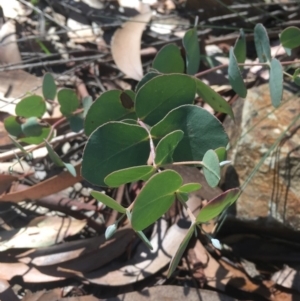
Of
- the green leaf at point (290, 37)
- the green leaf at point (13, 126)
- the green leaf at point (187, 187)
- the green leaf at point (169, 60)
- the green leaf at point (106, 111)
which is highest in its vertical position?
the green leaf at point (290, 37)

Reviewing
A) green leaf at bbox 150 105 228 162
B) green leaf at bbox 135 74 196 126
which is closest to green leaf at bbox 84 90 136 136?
green leaf at bbox 135 74 196 126

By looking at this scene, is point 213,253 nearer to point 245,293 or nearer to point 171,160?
point 245,293

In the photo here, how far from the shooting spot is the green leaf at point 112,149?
1.27 m

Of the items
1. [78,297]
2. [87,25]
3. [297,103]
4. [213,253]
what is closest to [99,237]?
[78,297]

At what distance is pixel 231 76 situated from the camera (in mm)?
1513

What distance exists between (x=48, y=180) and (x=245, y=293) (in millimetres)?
716

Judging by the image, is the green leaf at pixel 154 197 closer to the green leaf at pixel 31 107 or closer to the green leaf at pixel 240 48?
the green leaf at pixel 240 48

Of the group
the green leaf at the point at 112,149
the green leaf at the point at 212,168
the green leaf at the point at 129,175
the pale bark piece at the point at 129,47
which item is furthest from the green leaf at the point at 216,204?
the pale bark piece at the point at 129,47

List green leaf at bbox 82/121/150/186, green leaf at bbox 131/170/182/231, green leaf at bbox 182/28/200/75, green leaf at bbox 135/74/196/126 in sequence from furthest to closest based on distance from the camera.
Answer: green leaf at bbox 182/28/200/75
green leaf at bbox 135/74/196/126
green leaf at bbox 82/121/150/186
green leaf at bbox 131/170/182/231

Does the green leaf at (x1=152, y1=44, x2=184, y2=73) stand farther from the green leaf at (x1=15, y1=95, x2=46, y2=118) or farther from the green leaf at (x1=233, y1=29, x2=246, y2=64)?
the green leaf at (x1=15, y1=95, x2=46, y2=118)

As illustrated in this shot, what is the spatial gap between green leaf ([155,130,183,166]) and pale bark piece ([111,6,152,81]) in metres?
0.78

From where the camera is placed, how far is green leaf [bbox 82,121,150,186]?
127 centimetres

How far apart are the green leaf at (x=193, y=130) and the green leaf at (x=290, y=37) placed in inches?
17.8

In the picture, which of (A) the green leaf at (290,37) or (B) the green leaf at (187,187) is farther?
(A) the green leaf at (290,37)
